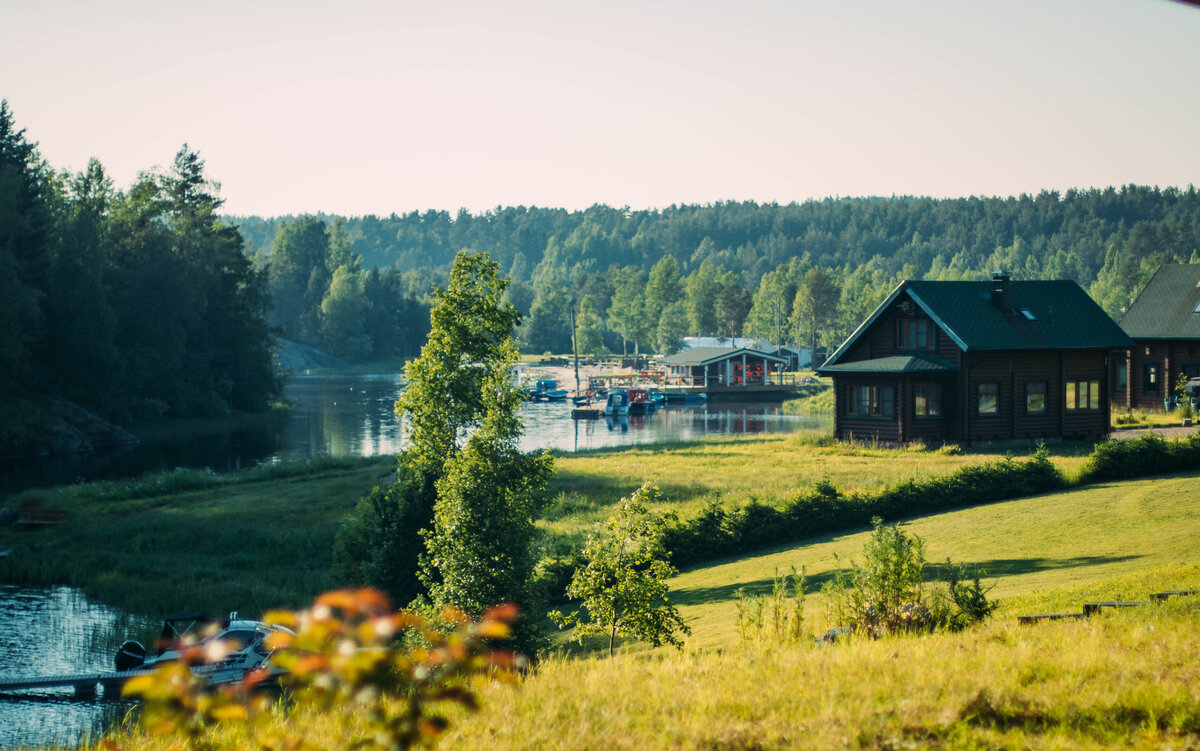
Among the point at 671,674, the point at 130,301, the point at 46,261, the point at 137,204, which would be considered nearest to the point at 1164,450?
the point at 671,674

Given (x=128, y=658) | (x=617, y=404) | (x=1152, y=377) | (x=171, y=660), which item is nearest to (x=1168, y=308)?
(x=1152, y=377)

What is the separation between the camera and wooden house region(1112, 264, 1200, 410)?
50500 mm

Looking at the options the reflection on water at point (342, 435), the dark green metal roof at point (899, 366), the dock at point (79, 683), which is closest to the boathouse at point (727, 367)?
the reflection on water at point (342, 435)

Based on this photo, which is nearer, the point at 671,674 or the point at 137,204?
the point at 671,674

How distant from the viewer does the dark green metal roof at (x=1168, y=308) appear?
5041 cm

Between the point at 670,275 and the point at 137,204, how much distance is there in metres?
92.4

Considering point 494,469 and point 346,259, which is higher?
point 346,259

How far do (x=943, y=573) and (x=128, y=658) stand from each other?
15.4 m

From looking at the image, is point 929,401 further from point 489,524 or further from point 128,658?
point 128,658

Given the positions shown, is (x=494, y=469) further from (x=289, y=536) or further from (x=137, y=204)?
(x=137, y=204)

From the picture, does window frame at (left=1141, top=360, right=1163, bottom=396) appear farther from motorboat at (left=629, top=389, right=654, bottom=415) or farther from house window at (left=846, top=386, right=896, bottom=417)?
motorboat at (left=629, top=389, right=654, bottom=415)

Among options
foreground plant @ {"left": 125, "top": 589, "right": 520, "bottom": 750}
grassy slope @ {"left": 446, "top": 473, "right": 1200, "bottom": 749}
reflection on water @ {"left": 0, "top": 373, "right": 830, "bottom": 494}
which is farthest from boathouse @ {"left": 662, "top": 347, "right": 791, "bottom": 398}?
foreground plant @ {"left": 125, "top": 589, "right": 520, "bottom": 750}

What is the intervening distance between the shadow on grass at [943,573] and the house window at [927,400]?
24.1 m

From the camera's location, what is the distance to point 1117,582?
562 inches
